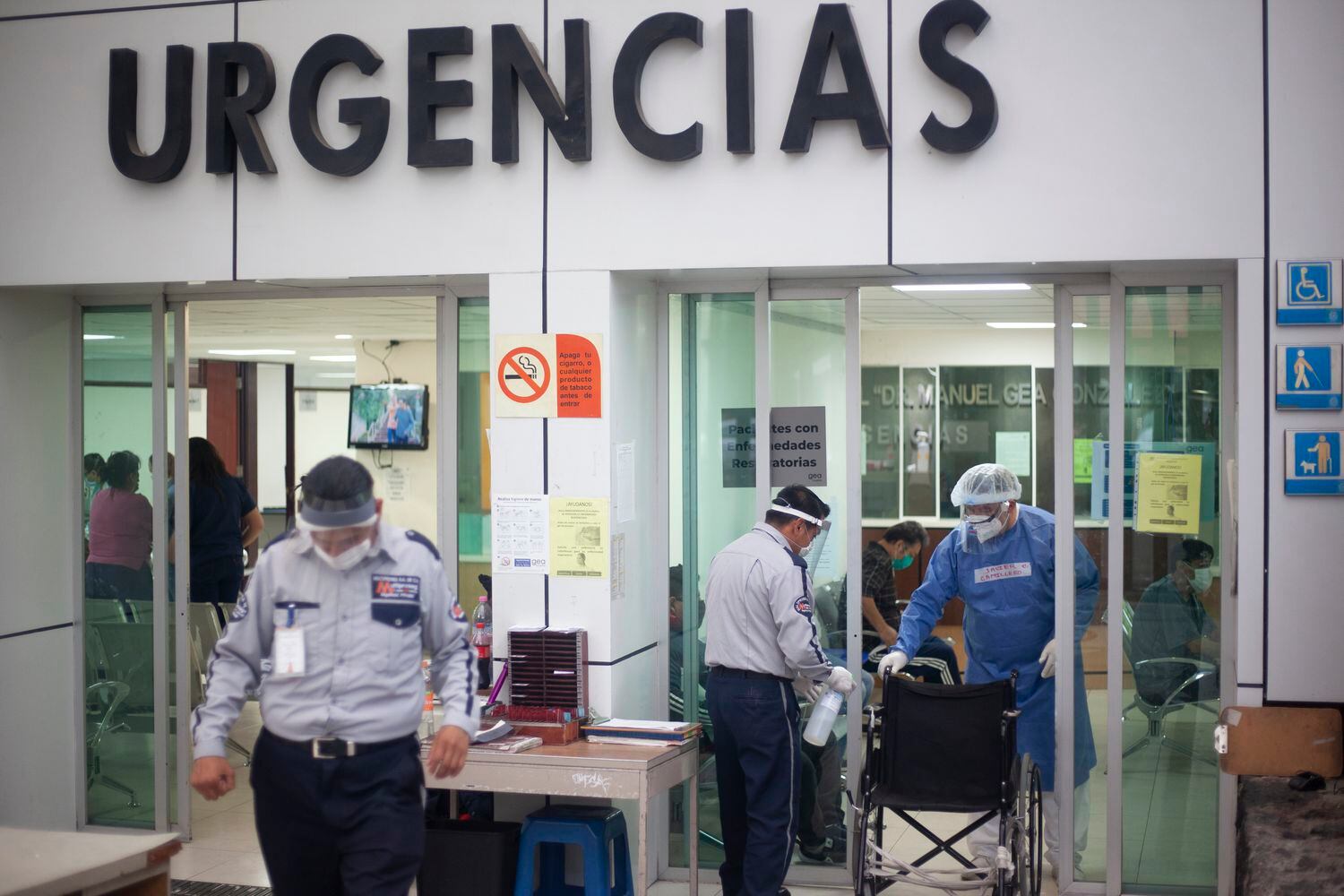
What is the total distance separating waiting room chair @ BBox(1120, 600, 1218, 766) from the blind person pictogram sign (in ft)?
6.95

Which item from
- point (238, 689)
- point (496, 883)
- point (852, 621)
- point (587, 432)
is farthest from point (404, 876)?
point (852, 621)

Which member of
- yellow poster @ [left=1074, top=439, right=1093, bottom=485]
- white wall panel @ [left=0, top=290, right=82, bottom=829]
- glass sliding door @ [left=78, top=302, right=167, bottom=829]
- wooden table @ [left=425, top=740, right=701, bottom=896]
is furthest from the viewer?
glass sliding door @ [left=78, top=302, right=167, bottom=829]

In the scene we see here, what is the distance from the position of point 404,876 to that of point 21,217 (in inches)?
139

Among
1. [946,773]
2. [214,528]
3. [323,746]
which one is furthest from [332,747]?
[214,528]

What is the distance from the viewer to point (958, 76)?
177 inches

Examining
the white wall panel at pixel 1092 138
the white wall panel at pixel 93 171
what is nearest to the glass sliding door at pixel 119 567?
the white wall panel at pixel 93 171

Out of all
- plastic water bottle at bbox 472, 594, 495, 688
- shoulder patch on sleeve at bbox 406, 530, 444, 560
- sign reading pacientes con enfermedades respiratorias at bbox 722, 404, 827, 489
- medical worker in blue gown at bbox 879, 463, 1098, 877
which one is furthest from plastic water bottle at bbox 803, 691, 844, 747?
shoulder patch on sleeve at bbox 406, 530, 444, 560

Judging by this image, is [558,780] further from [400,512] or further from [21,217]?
[400,512]

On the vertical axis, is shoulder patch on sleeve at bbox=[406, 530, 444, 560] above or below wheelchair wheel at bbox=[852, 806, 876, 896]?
above

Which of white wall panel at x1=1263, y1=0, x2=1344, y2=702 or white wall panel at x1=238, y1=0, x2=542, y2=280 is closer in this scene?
white wall panel at x1=1263, y1=0, x2=1344, y2=702

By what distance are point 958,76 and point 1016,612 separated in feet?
6.65

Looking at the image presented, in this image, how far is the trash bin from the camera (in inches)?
182

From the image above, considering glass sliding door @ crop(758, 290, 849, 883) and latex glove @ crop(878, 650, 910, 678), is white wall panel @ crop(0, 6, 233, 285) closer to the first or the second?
glass sliding door @ crop(758, 290, 849, 883)

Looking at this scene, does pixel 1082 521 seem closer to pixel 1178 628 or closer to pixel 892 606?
pixel 1178 628
